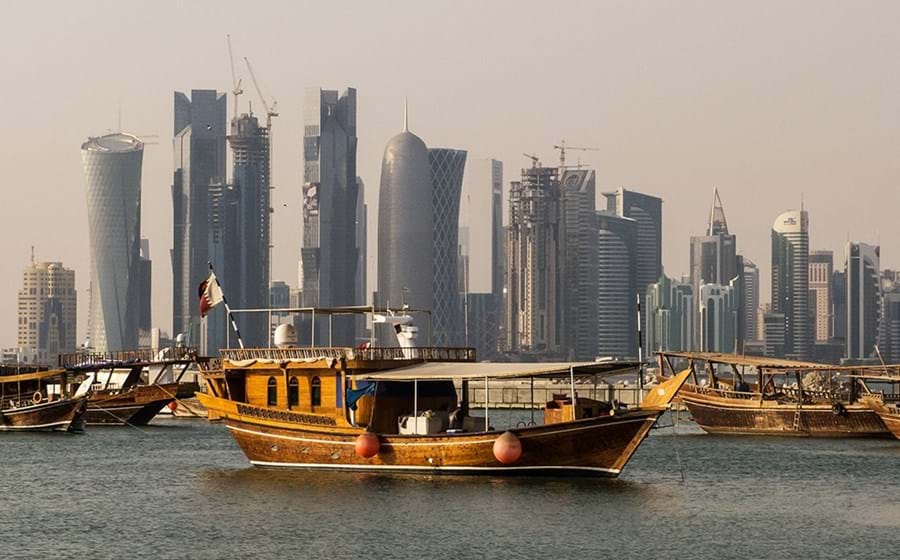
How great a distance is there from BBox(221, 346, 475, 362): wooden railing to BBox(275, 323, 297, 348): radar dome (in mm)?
1640

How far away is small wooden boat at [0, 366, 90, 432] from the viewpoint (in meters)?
91.4

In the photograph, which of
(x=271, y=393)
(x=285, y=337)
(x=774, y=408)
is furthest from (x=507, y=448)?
(x=774, y=408)

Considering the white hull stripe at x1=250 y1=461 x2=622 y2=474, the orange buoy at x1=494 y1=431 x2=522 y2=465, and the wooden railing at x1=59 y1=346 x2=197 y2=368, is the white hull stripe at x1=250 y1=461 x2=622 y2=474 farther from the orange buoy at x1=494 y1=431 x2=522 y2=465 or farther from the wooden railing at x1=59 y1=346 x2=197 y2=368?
the wooden railing at x1=59 y1=346 x2=197 y2=368

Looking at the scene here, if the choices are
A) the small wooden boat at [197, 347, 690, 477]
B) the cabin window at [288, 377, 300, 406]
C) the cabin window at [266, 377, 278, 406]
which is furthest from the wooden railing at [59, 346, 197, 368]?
the cabin window at [288, 377, 300, 406]

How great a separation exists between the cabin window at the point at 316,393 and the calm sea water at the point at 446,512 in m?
2.79

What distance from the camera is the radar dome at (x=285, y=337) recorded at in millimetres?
64750

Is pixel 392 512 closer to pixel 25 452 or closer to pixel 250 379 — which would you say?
pixel 250 379

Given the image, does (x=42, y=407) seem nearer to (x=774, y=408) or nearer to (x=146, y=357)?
(x=146, y=357)

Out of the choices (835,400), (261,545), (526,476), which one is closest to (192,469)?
(526,476)

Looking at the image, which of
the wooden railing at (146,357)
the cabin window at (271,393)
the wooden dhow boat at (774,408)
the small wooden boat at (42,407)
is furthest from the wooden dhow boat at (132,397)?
the cabin window at (271,393)

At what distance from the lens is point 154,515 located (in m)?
52.8

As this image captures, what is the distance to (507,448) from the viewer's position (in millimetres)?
55219

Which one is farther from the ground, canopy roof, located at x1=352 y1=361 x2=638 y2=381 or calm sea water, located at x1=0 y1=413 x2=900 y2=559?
canopy roof, located at x1=352 y1=361 x2=638 y2=381

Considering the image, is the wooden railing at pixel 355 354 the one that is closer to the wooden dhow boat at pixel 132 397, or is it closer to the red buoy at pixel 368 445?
the red buoy at pixel 368 445
